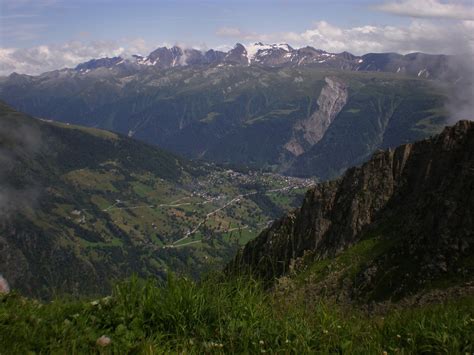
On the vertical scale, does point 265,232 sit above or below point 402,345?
below

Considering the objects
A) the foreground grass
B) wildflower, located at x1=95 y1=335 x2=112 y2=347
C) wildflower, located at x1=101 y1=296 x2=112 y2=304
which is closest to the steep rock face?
the foreground grass

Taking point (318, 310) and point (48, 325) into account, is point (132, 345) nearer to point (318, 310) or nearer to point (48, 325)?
point (48, 325)

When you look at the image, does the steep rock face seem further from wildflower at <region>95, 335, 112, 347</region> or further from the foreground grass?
wildflower at <region>95, 335, 112, 347</region>

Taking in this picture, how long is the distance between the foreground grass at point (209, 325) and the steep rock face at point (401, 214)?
48.0 feet

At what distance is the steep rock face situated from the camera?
35.8 metres

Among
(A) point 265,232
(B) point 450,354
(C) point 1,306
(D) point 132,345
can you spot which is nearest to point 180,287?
(D) point 132,345

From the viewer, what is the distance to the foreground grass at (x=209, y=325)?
7980 mm

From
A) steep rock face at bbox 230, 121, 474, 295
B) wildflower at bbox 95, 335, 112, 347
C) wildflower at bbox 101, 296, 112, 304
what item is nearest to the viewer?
wildflower at bbox 95, 335, 112, 347

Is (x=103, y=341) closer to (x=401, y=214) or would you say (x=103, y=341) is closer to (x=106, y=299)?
(x=106, y=299)

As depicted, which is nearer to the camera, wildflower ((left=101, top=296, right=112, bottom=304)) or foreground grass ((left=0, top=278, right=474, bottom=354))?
foreground grass ((left=0, top=278, right=474, bottom=354))

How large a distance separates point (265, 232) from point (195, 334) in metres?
63.6

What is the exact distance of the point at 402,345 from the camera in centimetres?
838

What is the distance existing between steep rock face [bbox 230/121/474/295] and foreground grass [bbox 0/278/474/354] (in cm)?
1462

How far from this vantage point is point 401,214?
53.6 meters
